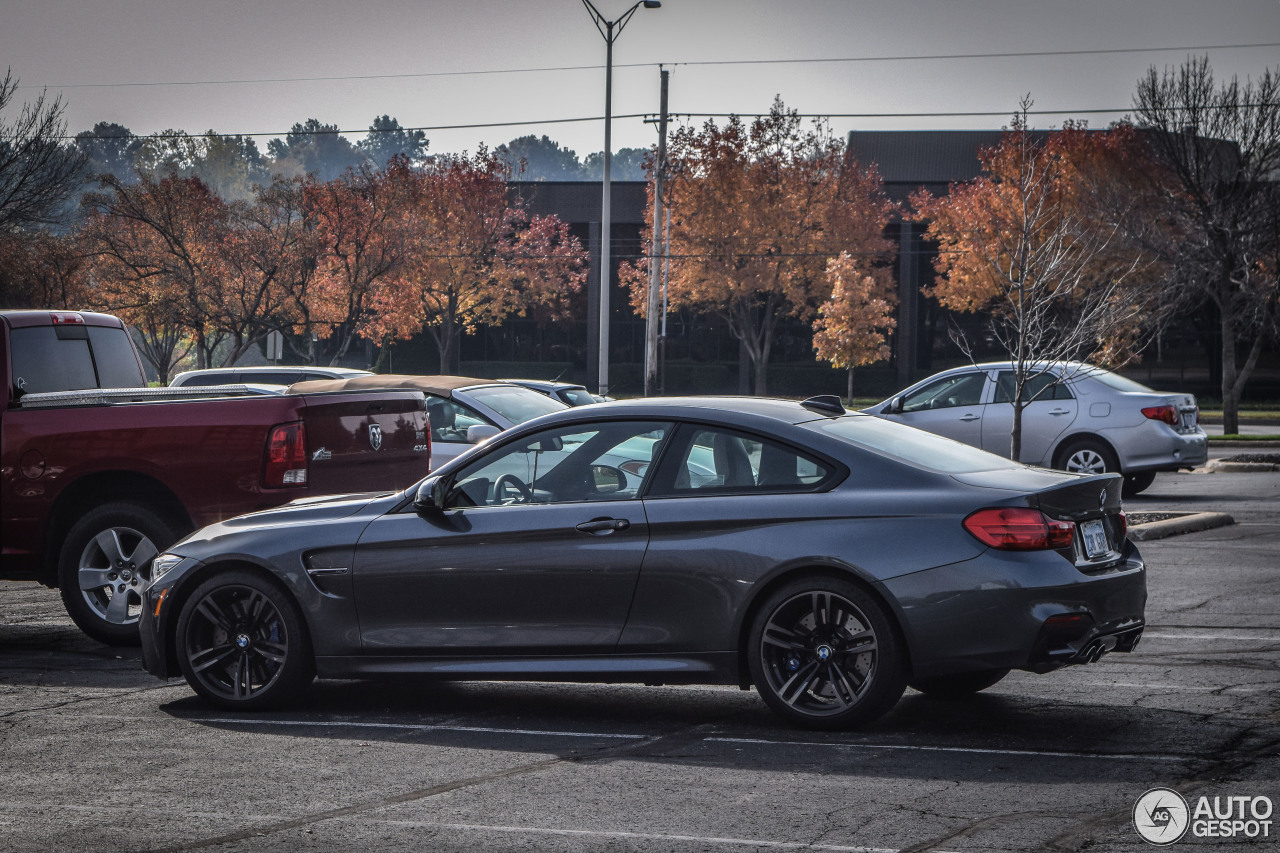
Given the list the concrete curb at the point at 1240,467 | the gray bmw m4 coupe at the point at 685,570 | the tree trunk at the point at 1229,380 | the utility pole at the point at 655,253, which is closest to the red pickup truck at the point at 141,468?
the gray bmw m4 coupe at the point at 685,570

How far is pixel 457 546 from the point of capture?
6.91 meters

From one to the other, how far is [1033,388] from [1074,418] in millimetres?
987

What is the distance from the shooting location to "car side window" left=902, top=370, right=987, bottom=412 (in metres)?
18.6

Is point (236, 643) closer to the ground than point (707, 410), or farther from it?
closer to the ground

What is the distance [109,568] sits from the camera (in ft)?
30.4

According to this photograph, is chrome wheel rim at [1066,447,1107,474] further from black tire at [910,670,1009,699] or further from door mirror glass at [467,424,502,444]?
black tire at [910,670,1009,699]

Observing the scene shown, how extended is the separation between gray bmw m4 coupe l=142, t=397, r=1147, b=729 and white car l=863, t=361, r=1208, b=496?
1051cm

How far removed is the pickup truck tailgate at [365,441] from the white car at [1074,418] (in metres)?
8.27

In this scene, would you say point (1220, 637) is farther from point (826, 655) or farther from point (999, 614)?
point (826, 655)

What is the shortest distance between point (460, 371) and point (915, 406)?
148 ft

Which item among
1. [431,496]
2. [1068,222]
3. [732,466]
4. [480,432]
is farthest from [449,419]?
[1068,222]

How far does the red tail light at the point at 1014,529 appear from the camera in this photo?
6164mm

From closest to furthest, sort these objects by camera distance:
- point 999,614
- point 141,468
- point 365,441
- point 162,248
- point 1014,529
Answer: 1. point 999,614
2. point 1014,529
3. point 141,468
4. point 365,441
5. point 162,248

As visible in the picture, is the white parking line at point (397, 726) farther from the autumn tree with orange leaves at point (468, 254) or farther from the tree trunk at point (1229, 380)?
the autumn tree with orange leaves at point (468, 254)
